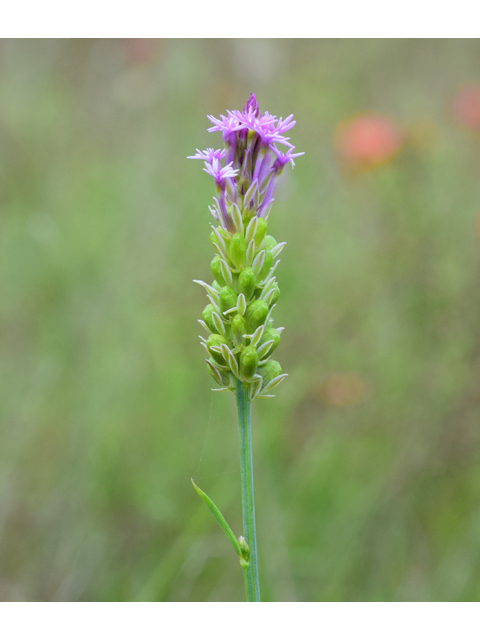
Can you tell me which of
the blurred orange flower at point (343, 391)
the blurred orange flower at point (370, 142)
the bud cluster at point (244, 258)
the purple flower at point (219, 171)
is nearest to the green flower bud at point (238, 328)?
the bud cluster at point (244, 258)

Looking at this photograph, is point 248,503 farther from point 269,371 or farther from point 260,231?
point 260,231

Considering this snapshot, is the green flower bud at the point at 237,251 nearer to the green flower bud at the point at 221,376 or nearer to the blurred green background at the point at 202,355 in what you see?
the green flower bud at the point at 221,376

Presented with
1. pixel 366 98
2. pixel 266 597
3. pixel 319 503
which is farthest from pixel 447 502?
pixel 366 98

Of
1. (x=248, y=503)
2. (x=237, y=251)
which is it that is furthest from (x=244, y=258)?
(x=248, y=503)

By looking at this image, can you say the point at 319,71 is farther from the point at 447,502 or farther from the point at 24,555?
the point at 24,555

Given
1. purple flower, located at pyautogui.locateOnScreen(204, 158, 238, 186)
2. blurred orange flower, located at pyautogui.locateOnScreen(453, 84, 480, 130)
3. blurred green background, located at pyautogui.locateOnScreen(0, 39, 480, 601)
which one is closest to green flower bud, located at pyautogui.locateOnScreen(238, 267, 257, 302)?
purple flower, located at pyautogui.locateOnScreen(204, 158, 238, 186)
